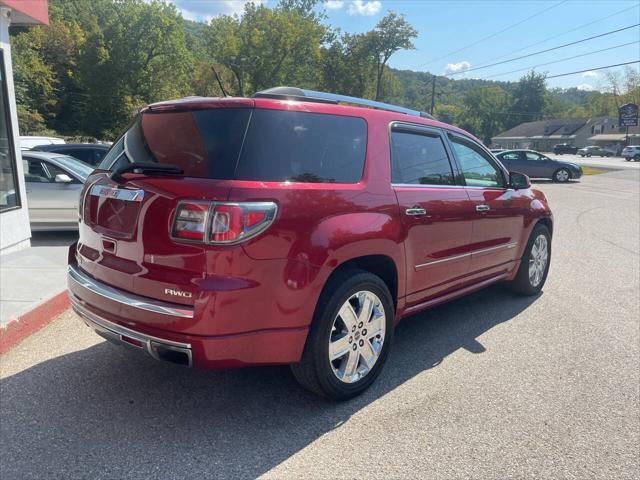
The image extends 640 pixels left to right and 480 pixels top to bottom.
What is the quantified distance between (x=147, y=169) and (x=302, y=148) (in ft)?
3.00

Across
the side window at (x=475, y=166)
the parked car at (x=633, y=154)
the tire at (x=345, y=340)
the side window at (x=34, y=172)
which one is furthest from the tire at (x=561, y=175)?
the parked car at (x=633, y=154)

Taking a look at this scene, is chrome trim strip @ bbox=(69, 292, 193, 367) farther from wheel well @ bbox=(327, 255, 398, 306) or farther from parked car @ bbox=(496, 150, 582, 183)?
parked car @ bbox=(496, 150, 582, 183)

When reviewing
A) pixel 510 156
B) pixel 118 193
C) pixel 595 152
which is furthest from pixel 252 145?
pixel 595 152

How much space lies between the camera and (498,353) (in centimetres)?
403

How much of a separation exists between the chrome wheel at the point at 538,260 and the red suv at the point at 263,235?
224 centimetres

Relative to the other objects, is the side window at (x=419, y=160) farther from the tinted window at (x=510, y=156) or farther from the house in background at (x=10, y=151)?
the tinted window at (x=510, y=156)

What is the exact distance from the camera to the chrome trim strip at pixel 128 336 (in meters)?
2.58

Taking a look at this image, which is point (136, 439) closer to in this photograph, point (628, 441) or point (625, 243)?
point (628, 441)

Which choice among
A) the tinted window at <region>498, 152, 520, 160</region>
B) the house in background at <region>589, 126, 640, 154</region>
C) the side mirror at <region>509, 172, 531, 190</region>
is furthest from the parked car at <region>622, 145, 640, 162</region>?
the side mirror at <region>509, 172, 531, 190</region>

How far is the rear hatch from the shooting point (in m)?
2.55

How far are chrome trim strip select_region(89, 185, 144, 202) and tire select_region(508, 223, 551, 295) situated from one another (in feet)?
13.7

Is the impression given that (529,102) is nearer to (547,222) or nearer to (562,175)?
(562,175)

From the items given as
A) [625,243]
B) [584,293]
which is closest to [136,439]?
[584,293]

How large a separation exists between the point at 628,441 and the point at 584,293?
3.17 meters
